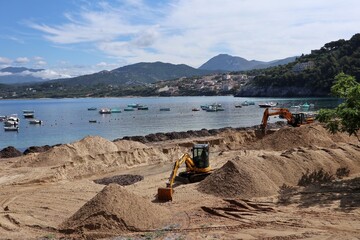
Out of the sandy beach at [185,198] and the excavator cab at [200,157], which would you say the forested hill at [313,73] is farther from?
the excavator cab at [200,157]

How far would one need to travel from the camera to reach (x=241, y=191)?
17.9 m

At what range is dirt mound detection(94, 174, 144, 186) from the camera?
22.8 metres

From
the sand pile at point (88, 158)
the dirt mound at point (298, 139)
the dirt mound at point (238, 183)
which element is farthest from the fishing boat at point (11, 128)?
the dirt mound at point (238, 183)

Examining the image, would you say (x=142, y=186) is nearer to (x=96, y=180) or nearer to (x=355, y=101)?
(x=96, y=180)

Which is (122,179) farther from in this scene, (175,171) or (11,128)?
(11,128)

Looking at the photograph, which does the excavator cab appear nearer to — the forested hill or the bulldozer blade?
the bulldozer blade

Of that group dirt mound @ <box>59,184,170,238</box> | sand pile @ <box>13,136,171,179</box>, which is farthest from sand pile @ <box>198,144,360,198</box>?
sand pile @ <box>13,136,171,179</box>

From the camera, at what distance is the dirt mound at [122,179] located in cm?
2275

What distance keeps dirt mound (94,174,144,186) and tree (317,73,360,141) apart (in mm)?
10613

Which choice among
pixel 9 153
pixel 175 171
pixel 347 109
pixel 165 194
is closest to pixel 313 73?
pixel 9 153

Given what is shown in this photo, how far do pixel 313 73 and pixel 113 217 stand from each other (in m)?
141

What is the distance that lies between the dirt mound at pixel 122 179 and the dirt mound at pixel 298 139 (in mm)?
11177

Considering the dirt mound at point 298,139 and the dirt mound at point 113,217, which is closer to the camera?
the dirt mound at point 113,217

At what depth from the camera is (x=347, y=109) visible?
17672 millimetres
